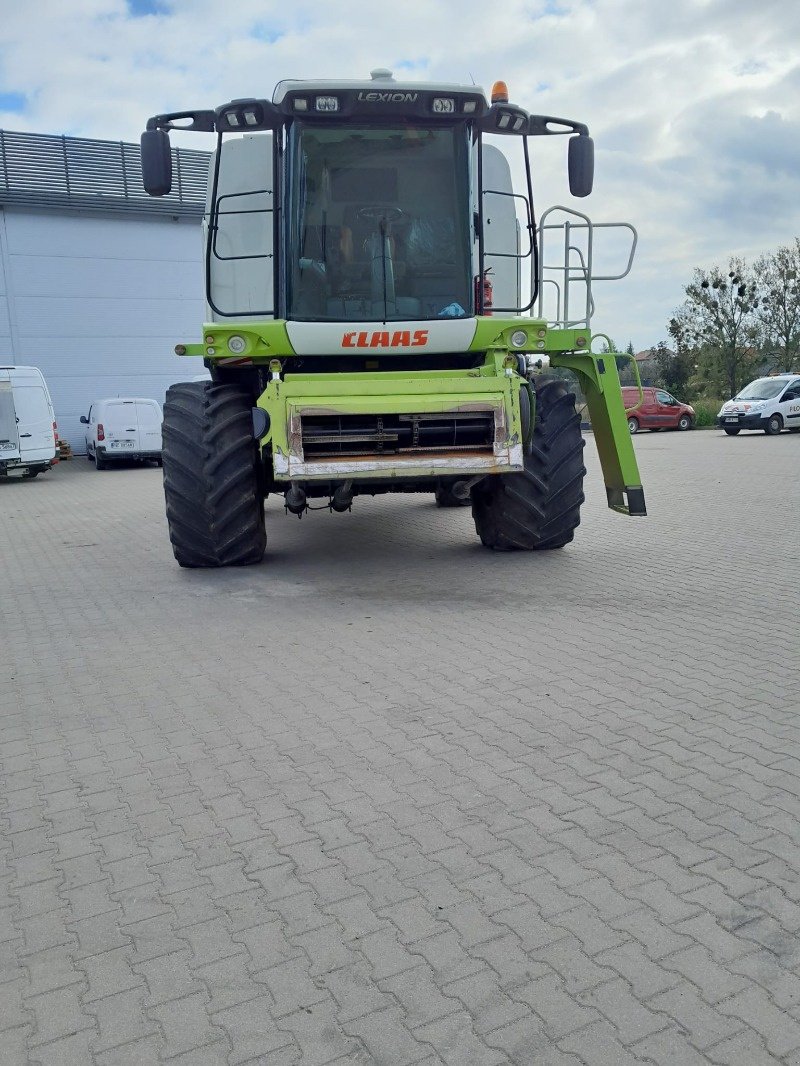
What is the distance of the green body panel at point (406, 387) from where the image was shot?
7387mm

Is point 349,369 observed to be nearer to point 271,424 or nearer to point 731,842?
point 271,424

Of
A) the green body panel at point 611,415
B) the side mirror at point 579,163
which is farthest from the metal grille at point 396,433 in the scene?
the side mirror at point 579,163

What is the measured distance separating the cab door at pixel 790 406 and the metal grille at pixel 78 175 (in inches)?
744

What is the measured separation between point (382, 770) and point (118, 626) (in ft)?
11.3

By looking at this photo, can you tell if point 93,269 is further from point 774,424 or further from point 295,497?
point 295,497

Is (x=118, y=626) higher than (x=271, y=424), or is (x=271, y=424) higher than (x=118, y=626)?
(x=271, y=424)

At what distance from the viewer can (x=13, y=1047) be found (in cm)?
260

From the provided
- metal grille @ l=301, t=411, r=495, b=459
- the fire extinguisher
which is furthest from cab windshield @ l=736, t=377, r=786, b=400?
metal grille @ l=301, t=411, r=495, b=459

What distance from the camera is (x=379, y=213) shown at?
7.80 meters

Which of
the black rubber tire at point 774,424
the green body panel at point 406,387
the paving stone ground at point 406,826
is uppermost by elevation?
the green body panel at point 406,387

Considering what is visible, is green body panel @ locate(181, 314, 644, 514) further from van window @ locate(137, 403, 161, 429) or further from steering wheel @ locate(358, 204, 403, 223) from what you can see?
van window @ locate(137, 403, 161, 429)

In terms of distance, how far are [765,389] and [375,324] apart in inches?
1089

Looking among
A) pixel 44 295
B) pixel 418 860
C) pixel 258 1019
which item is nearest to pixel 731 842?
pixel 418 860

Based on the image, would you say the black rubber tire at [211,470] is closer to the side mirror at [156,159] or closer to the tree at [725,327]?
the side mirror at [156,159]
